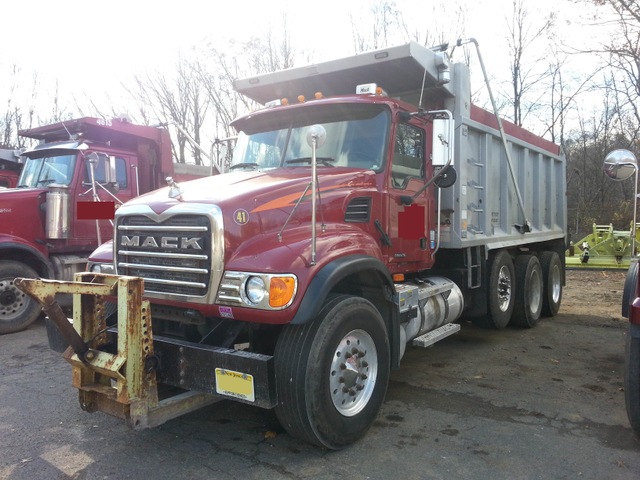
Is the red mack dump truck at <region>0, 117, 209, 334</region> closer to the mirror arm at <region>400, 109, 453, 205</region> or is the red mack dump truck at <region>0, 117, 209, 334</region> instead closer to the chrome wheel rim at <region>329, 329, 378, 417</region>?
the mirror arm at <region>400, 109, 453, 205</region>

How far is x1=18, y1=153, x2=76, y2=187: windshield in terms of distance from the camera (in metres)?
7.84

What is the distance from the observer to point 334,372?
3.58m

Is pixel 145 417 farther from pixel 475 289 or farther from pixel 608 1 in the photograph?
pixel 608 1

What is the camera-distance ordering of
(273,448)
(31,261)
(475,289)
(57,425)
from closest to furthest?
(273,448), (57,425), (475,289), (31,261)

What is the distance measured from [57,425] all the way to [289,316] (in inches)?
91.3

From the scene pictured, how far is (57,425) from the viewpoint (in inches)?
162

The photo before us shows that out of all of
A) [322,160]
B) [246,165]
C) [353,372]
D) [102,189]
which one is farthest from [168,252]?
[102,189]

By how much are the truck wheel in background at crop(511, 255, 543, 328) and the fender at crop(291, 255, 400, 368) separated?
13.2 feet

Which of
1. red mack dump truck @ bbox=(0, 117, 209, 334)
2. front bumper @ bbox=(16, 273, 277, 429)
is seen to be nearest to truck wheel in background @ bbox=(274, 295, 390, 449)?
front bumper @ bbox=(16, 273, 277, 429)

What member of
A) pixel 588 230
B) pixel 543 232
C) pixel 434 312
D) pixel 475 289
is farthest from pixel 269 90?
pixel 588 230

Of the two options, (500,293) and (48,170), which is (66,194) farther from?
(500,293)

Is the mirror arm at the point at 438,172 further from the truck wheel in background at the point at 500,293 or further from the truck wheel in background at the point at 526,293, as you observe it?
the truck wheel in background at the point at 526,293

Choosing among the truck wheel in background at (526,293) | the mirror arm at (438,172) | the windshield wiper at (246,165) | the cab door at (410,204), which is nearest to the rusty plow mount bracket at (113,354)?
the windshield wiper at (246,165)

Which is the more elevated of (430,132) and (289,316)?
(430,132)
